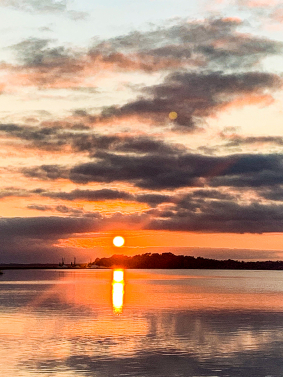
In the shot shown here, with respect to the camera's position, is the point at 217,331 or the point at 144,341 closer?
the point at 144,341

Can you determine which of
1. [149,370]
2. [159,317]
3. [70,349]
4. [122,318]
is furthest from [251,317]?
[149,370]

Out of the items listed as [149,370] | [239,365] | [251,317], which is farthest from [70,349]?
[251,317]

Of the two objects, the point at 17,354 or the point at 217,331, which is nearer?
the point at 17,354

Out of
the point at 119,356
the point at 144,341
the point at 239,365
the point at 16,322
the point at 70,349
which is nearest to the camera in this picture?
the point at 239,365

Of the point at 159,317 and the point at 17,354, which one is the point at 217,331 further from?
the point at 17,354

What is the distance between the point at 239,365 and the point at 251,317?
35573 millimetres

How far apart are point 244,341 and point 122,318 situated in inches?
925

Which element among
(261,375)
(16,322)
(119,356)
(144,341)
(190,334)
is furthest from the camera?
(16,322)

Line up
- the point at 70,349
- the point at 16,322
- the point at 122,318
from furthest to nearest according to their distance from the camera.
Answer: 1. the point at 122,318
2. the point at 16,322
3. the point at 70,349

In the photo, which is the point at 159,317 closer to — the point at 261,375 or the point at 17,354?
the point at 17,354

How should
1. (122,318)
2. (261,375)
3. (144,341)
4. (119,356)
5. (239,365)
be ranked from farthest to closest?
1. (122,318)
2. (144,341)
3. (119,356)
4. (239,365)
5. (261,375)

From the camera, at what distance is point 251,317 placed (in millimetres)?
75312

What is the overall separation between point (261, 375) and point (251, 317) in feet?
125

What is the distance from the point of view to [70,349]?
154 ft
